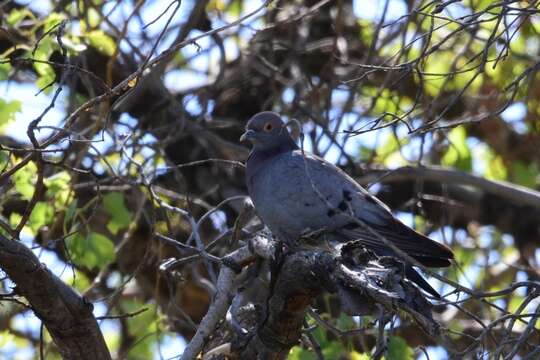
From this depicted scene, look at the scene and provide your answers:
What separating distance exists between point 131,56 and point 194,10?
1077 millimetres

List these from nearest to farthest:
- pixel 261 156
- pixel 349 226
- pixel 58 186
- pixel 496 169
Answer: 1. pixel 349 226
2. pixel 58 186
3. pixel 261 156
4. pixel 496 169

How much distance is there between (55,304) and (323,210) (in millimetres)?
2079

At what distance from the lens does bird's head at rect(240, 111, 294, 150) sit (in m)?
6.91

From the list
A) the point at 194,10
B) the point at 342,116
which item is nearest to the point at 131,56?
the point at 194,10

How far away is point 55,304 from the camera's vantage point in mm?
4375

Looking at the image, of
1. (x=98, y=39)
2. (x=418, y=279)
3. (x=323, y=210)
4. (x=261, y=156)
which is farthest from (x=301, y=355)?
(x=98, y=39)

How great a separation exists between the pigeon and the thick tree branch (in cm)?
145

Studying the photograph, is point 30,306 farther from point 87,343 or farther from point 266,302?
point 266,302

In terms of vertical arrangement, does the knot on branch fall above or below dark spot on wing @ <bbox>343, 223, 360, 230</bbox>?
below

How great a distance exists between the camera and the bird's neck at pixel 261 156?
6543 millimetres

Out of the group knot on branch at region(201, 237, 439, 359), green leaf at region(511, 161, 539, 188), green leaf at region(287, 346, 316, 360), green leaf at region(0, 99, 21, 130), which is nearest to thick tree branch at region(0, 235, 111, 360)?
knot on branch at region(201, 237, 439, 359)

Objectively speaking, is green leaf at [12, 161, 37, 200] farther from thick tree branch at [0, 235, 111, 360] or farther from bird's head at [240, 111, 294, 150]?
bird's head at [240, 111, 294, 150]

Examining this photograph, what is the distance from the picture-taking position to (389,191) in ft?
28.2

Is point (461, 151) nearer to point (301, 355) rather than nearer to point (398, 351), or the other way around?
A: point (398, 351)
